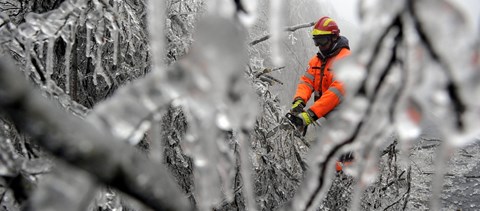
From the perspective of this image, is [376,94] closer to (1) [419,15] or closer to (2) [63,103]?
(1) [419,15]

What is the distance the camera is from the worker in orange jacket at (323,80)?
11.8 ft

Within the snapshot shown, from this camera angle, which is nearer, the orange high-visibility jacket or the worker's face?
the orange high-visibility jacket

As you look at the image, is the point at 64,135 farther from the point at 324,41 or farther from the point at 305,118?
the point at 324,41

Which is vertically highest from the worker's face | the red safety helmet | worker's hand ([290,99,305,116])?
the red safety helmet

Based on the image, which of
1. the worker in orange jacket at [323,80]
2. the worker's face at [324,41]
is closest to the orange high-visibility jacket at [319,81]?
the worker in orange jacket at [323,80]

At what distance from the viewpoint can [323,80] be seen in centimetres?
414

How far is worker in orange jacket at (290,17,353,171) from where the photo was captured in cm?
361

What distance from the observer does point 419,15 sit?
0.40m

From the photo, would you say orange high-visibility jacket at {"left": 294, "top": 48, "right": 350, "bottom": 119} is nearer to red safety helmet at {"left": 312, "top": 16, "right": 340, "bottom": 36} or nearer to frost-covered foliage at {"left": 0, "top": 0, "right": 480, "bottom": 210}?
red safety helmet at {"left": 312, "top": 16, "right": 340, "bottom": 36}

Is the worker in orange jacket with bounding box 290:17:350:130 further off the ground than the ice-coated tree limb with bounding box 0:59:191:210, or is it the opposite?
the ice-coated tree limb with bounding box 0:59:191:210

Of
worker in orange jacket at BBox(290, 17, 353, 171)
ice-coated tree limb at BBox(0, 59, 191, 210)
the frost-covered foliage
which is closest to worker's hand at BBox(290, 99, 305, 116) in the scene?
worker in orange jacket at BBox(290, 17, 353, 171)

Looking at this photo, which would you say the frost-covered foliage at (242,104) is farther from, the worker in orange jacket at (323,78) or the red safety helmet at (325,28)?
the red safety helmet at (325,28)

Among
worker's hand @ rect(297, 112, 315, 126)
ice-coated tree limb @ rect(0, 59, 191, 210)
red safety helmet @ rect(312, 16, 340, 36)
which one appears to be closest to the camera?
ice-coated tree limb @ rect(0, 59, 191, 210)

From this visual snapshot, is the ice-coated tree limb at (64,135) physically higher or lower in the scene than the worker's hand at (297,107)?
higher
